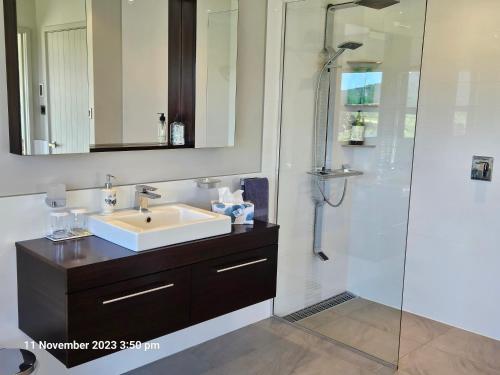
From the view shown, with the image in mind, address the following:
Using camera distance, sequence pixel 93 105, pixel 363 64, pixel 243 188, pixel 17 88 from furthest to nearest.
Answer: pixel 363 64 < pixel 243 188 < pixel 93 105 < pixel 17 88

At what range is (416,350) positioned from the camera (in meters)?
3.09

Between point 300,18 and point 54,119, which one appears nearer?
→ point 54,119

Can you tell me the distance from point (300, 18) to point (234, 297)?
Result: 5.88 feet

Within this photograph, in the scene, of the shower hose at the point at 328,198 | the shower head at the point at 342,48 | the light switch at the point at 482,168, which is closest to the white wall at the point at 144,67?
the shower head at the point at 342,48

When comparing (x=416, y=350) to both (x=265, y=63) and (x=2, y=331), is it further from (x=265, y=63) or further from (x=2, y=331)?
(x=2, y=331)

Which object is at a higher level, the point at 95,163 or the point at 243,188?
the point at 95,163

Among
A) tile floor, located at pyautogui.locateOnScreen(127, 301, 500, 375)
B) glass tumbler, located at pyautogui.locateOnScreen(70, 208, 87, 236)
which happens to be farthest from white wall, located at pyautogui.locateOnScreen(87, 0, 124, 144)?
tile floor, located at pyautogui.locateOnScreen(127, 301, 500, 375)

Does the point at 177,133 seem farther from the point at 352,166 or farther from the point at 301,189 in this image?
the point at 352,166

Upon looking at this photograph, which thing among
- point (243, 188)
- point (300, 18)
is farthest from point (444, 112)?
point (243, 188)

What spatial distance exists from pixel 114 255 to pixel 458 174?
7.46ft

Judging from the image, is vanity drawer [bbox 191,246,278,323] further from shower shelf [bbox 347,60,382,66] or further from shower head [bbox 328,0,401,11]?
shower head [bbox 328,0,401,11]

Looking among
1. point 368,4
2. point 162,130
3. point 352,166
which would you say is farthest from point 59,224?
point 368,4

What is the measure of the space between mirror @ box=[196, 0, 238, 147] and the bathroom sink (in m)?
0.44

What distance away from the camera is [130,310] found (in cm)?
210
